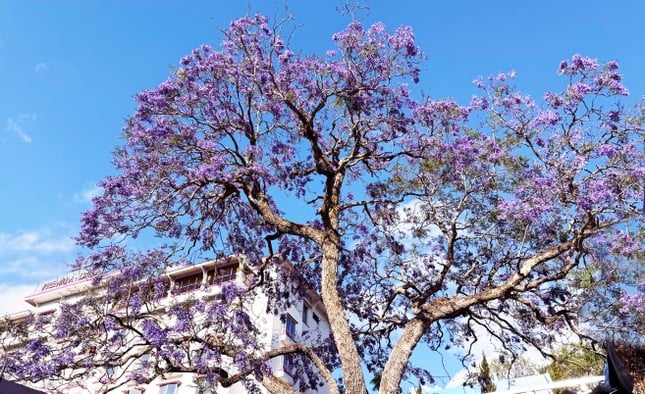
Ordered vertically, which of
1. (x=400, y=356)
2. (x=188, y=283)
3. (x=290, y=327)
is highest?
(x=188, y=283)

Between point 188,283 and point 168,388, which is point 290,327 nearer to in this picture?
point 188,283

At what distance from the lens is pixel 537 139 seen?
32.4 ft

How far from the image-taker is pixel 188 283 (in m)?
22.4

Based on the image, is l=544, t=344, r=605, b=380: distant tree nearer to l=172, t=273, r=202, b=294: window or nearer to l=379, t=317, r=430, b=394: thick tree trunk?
l=379, t=317, r=430, b=394: thick tree trunk

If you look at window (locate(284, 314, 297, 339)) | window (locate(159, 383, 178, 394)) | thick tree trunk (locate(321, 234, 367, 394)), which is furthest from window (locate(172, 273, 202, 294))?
thick tree trunk (locate(321, 234, 367, 394))

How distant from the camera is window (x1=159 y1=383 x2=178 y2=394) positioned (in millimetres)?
20000

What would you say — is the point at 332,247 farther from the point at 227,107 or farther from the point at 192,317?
the point at 227,107

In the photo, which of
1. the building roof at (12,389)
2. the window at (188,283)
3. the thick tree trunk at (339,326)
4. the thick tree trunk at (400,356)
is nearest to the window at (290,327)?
the window at (188,283)

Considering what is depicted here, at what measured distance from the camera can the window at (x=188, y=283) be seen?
21.5 m

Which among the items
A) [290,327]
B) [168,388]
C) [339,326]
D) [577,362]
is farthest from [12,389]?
[290,327]

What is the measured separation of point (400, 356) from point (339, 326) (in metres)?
1.03

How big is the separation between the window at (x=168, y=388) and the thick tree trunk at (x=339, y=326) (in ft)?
43.1

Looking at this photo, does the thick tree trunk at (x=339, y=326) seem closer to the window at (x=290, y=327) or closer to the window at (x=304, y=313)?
the window at (x=290, y=327)

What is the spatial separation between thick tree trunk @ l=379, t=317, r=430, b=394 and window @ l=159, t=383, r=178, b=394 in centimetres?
1385
